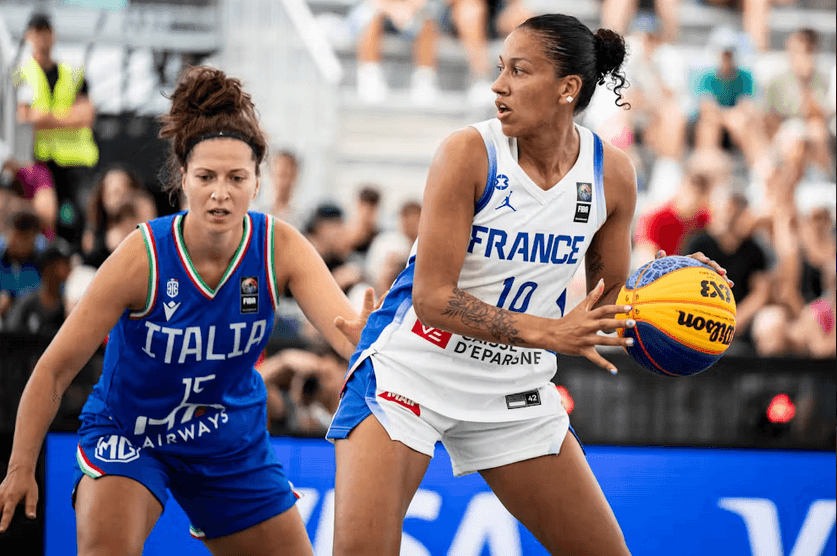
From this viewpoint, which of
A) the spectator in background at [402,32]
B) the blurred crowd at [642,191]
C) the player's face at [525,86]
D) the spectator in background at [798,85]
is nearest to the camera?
the player's face at [525,86]

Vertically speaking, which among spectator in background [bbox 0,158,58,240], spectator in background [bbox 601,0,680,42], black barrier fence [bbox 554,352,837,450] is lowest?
black barrier fence [bbox 554,352,837,450]

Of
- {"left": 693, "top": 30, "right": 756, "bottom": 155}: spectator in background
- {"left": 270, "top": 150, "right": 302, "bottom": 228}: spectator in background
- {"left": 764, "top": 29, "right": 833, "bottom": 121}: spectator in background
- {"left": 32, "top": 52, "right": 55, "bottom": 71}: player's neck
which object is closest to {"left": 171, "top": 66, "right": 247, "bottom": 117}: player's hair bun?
{"left": 270, "top": 150, "right": 302, "bottom": 228}: spectator in background

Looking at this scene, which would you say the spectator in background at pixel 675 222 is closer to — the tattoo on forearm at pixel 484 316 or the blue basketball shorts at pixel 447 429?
the blue basketball shorts at pixel 447 429

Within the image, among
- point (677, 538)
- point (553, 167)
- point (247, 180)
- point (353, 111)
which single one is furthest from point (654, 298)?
point (353, 111)

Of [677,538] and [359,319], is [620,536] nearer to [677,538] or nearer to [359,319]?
[359,319]

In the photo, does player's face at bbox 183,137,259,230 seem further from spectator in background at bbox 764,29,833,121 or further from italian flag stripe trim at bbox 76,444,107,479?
spectator in background at bbox 764,29,833,121

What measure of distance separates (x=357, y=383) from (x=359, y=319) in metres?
0.36

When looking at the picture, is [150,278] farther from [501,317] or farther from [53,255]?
[53,255]

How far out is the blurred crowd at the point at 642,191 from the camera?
659cm

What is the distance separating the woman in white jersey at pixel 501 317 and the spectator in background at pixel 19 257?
437cm

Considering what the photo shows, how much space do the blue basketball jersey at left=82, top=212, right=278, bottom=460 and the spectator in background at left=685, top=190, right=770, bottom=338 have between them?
461 centimetres

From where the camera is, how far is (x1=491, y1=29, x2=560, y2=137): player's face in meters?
3.05

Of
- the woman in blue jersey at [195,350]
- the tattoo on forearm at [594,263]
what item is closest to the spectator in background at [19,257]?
the woman in blue jersey at [195,350]

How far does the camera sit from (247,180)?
138 inches
